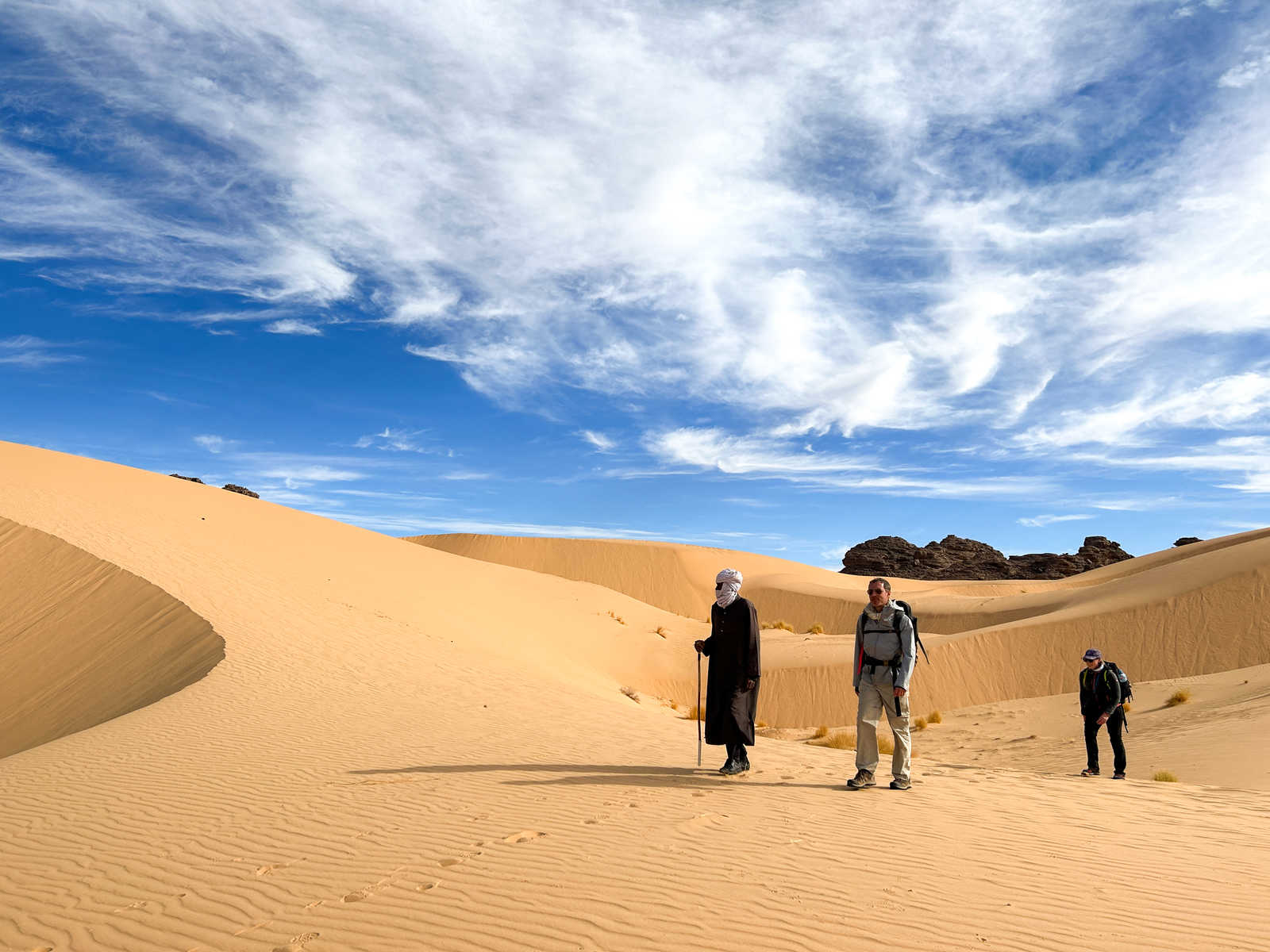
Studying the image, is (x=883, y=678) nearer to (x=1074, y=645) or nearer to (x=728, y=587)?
(x=728, y=587)

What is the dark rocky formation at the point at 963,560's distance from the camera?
7362cm

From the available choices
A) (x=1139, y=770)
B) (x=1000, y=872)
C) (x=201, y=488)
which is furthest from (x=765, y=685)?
(x=201, y=488)

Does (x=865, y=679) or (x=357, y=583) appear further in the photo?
(x=357, y=583)

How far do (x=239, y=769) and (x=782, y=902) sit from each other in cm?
575

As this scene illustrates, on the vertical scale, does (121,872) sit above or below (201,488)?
below

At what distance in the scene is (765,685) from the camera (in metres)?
22.1

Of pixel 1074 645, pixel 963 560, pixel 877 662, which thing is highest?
pixel 963 560

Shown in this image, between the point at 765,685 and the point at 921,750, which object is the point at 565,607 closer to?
the point at 765,685

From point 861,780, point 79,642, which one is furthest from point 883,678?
point 79,642

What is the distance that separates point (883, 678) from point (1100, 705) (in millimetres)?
5385

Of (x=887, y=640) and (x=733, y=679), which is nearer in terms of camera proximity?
(x=887, y=640)

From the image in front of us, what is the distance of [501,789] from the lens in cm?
725

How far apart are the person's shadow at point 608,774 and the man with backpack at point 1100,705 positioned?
510 centimetres


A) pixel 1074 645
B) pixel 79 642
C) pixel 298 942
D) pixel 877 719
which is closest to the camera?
pixel 298 942
